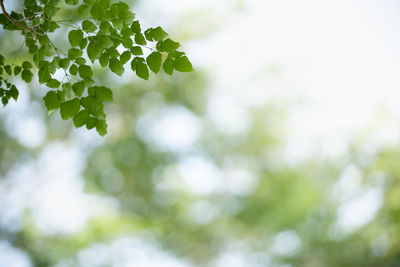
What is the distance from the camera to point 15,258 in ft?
19.8

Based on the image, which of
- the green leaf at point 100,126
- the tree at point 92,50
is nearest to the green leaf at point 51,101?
the tree at point 92,50

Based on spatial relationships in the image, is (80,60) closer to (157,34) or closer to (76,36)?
(76,36)

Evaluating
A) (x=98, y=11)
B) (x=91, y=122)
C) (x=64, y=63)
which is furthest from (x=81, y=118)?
(x=98, y=11)

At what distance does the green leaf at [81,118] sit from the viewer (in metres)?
0.83

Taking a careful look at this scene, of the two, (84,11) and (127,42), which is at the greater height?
(84,11)

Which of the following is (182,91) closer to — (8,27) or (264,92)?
(264,92)

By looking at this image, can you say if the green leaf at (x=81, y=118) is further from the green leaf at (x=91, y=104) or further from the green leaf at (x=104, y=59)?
the green leaf at (x=104, y=59)

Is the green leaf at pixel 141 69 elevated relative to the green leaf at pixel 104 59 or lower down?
lower down

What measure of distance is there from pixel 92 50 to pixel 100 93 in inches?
4.0

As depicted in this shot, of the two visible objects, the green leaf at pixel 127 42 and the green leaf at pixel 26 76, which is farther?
the green leaf at pixel 26 76

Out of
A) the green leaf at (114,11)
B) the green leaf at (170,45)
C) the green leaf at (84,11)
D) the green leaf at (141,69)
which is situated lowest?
the green leaf at (141,69)

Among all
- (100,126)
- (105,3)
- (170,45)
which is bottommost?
(100,126)

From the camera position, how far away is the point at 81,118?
83cm

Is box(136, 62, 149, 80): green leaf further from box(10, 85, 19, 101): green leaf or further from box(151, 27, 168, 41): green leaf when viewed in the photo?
box(10, 85, 19, 101): green leaf
